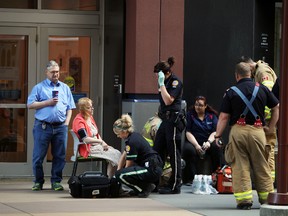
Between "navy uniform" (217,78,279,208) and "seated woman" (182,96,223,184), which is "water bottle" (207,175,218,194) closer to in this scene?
"seated woman" (182,96,223,184)

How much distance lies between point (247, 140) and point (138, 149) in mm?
2000

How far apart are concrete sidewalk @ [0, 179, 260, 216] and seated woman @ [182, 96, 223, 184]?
815mm

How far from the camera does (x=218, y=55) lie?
15.3 meters

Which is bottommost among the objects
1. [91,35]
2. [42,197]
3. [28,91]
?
[42,197]

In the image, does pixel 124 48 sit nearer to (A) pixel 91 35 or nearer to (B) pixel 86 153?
(A) pixel 91 35

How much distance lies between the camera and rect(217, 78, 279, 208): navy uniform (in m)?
11.4

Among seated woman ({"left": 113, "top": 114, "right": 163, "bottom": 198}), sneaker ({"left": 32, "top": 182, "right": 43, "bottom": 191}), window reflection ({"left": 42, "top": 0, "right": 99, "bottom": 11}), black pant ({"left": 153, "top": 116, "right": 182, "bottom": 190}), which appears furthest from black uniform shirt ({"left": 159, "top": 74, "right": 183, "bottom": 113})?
window reflection ({"left": 42, "top": 0, "right": 99, "bottom": 11})

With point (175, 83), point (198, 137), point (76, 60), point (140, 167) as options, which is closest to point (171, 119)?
point (175, 83)

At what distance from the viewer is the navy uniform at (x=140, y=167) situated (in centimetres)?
1279

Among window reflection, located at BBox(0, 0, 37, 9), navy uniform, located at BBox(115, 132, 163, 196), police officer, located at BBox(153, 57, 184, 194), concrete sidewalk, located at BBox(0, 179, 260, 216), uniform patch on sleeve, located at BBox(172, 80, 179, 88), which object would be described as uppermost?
window reflection, located at BBox(0, 0, 37, 9)

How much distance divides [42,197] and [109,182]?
0.99m

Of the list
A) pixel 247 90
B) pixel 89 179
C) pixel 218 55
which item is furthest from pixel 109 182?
pixel 218 55

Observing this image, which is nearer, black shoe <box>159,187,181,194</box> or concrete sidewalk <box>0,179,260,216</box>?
concrete sidewalk <box>0,179,260,216</box>

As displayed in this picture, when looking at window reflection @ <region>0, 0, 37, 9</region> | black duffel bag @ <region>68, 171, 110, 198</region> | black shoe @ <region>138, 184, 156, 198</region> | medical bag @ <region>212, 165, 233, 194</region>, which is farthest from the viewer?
window reflection @ <region>0, 0, 37, 9</region>
